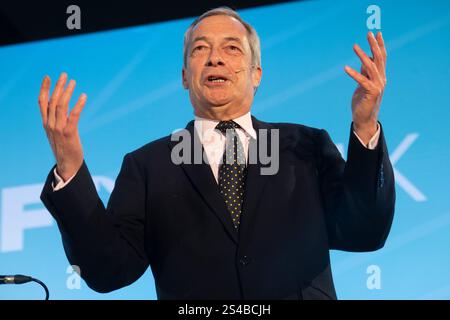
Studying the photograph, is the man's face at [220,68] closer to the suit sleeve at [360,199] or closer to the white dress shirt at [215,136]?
the white dress shirt at [215,136]

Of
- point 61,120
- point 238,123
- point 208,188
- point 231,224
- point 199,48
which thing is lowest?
point 231,224

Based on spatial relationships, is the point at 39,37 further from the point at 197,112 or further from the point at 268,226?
the point at 268,226

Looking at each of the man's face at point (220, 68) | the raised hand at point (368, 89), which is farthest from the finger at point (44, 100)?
the raised hand at point (368, 89)

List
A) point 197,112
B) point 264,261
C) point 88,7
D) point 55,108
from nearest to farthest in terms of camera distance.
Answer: point 55,108 < point 264,261 < point 197,112 < point 88,7

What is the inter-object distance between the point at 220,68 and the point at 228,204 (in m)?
0.42

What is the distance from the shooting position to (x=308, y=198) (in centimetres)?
167

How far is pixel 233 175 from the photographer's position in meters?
1.69

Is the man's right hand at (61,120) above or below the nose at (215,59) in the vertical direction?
below

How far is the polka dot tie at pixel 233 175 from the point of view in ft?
5.39

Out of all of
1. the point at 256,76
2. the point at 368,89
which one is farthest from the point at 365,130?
the point at 256,76

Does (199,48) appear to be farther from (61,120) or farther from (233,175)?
(61,120)

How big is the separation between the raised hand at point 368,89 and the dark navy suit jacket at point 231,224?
0.13 feet

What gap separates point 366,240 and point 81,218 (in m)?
0.69

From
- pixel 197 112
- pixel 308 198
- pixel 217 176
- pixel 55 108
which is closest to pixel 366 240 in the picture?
pixel 308 198
